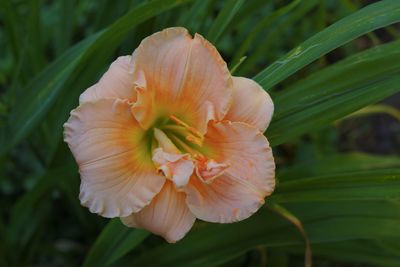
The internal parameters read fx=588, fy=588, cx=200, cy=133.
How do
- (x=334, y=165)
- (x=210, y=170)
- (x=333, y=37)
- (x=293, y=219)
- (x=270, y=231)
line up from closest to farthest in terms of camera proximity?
(x=210, y=170), (x=333, y=37), (x=293, y=219), (x=270, y=231), (x=334, y=165)

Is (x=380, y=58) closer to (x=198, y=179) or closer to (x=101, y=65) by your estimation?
(x=198, y=179)

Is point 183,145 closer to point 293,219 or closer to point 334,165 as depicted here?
point 293,219

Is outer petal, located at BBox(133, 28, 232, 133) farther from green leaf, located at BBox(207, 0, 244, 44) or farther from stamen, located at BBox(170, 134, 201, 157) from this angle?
green leaf, located at BBox(207, 0, 244, 44)

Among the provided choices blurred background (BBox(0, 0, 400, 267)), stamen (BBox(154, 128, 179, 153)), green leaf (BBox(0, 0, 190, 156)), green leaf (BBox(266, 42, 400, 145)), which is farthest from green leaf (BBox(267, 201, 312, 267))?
green leaf (BBox(0, 0, 190, 156))

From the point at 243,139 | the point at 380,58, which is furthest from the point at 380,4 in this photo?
the point at 243,139

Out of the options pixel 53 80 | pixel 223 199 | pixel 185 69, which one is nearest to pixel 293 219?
pixel 223 199

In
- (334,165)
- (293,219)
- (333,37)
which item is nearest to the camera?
(333,37)
